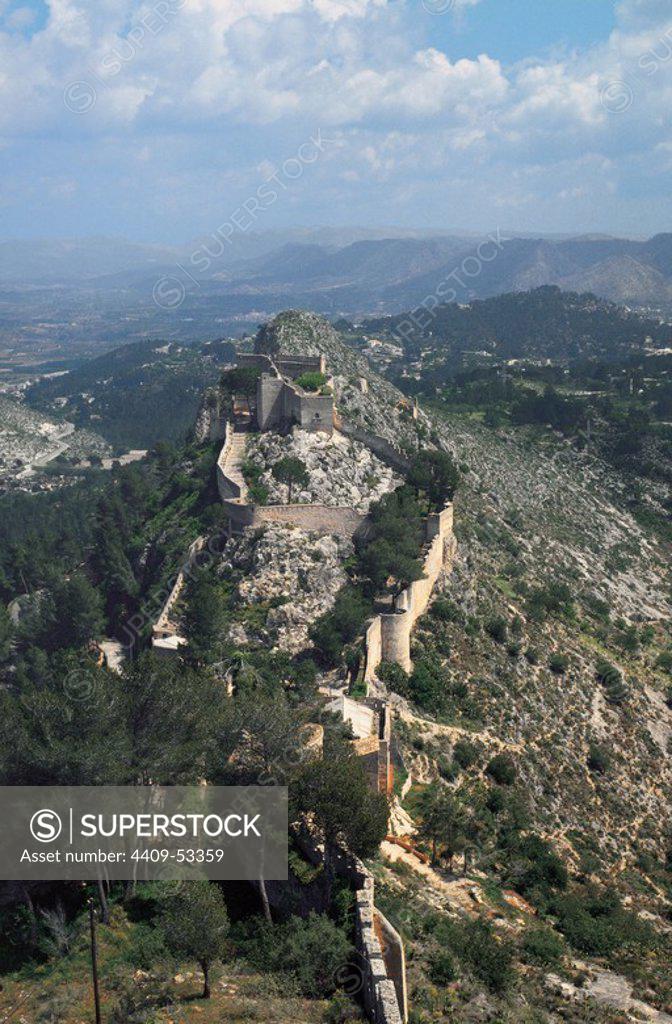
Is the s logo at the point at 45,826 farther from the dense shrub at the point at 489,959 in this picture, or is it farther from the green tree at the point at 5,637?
the green tree at the point at 5,637

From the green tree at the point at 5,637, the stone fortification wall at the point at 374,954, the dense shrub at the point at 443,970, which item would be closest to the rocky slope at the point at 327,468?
the green tree at the point at 5,637

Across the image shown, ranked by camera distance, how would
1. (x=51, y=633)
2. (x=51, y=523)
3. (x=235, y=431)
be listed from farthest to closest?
(x=51, y=523)
(x=235, y=431)
(x=51, y=633)

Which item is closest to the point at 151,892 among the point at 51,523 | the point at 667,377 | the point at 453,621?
the point at 453,621

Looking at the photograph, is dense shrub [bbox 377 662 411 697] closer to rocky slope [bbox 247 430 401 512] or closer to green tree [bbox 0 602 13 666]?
rocky slope [bbox 247 430 401 512]

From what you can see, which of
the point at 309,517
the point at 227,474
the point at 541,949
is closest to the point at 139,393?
the point at 227,474

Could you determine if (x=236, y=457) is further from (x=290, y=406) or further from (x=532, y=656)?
(x=532, y=656)

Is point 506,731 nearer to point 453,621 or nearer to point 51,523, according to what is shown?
point 453,621
